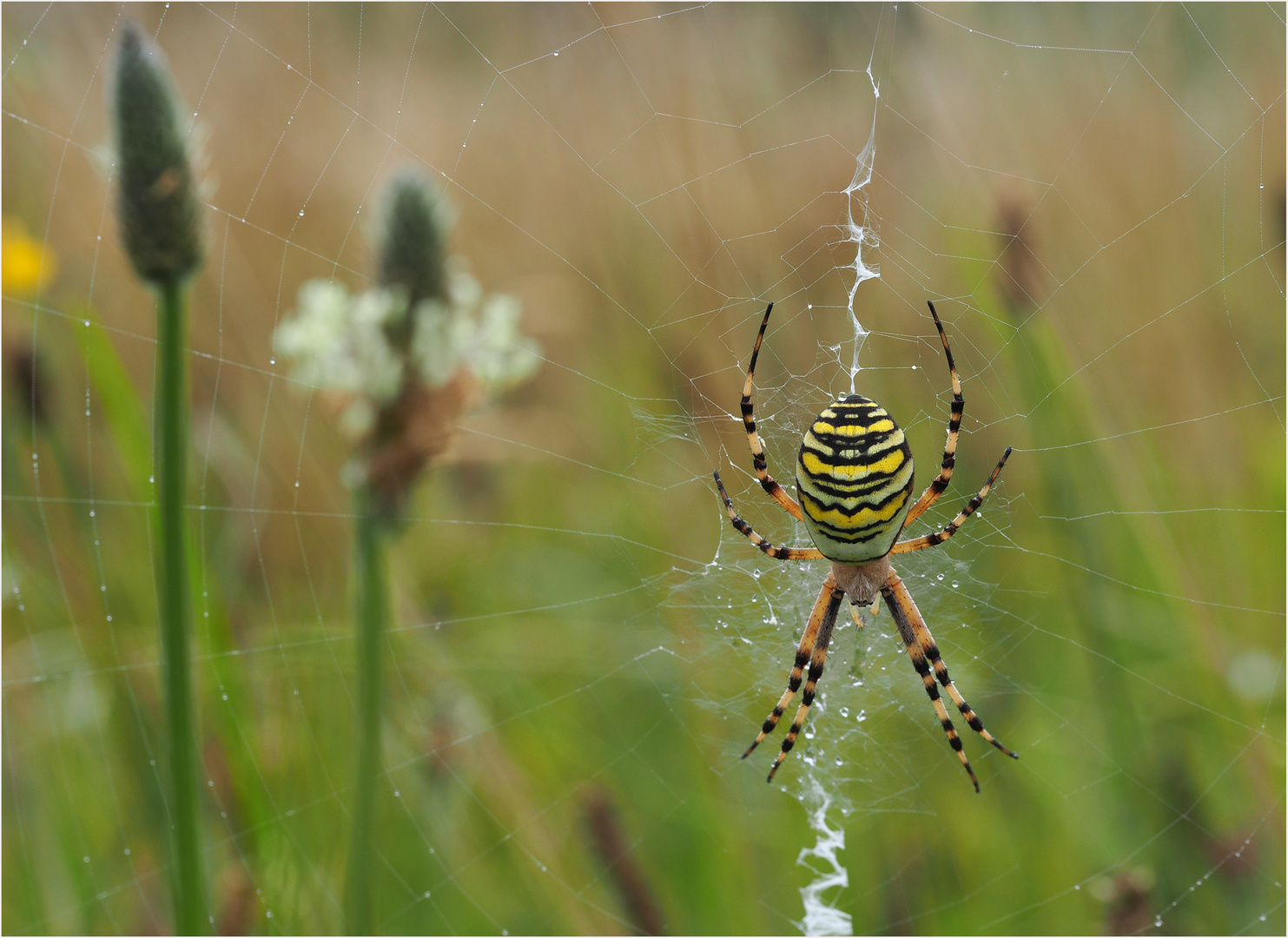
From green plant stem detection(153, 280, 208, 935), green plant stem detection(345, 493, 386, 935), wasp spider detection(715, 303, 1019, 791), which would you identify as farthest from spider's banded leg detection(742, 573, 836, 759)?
green plant stem detection(153, 280, 208, 935)

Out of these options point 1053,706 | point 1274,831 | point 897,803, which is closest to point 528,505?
point 897,803

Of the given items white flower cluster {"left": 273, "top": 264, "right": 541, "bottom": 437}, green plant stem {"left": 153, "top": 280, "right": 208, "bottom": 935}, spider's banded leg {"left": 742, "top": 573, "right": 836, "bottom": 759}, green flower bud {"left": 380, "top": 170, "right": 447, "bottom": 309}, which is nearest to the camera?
green plant stem {"left": 153, "top": 280, "right": 208, "bottom": 935}

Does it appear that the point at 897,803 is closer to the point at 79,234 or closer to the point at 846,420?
the point at 846,420

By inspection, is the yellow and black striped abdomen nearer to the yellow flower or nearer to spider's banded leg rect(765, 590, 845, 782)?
spider's banded leg rect(765, 590, 845, 782)

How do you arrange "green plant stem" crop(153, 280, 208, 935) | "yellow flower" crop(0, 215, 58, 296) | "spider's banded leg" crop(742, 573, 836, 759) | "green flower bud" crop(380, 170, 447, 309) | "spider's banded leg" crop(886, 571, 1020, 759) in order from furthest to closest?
1. "spider's banded leg" crop(742, 573, 836, 759)
2. "spider's banded leg" crop(886, 571, 1020, 759)
3. "yellow flower" crop(0, 215, 58, 296)
4. "green flower bud" crop(380, 170, 447, 309)
5. "green plant stem" crop(153, 280, 208, 935)

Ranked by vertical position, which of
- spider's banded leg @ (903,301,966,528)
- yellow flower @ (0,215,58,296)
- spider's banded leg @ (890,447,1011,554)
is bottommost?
spider's banded leg @ (890,447,1011,554)

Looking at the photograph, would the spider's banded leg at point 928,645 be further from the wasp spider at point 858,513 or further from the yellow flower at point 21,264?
the yellow flower at point 21,264

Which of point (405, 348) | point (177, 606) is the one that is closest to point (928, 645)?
point (405, 348)

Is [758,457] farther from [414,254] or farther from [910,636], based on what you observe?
[414,254]
